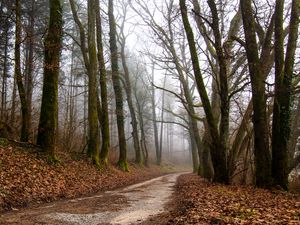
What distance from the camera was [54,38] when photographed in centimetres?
1364

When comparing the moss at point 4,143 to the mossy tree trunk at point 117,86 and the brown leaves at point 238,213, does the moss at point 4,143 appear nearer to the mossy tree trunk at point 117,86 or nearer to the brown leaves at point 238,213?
the brown leaves at point 238,213

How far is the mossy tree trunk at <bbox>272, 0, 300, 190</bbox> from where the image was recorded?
11141mm

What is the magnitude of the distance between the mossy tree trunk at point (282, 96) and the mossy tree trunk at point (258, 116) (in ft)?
0.98

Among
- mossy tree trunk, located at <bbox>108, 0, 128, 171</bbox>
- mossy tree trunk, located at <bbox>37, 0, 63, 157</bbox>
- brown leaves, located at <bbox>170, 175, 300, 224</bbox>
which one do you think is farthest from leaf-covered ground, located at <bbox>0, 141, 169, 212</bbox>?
mossy tree trunk, located at <bbox>108, 0, 128, 171</bbox>

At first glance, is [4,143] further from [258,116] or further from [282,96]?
[282,96]

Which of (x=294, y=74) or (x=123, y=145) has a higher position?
(x=294, y=74)

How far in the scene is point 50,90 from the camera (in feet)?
43.5

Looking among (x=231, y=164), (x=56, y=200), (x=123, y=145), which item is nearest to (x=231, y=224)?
(x=56, y=200)

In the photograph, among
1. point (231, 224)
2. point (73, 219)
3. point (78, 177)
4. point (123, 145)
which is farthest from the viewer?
point (123, 145)

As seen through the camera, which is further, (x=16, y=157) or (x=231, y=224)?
(x=16, y=157)

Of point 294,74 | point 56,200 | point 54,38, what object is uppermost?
point 54,38

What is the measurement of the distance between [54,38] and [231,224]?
420 inches

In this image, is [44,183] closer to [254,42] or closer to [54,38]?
[54,38]

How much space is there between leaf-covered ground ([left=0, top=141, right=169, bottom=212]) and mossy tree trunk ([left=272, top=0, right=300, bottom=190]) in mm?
6142
